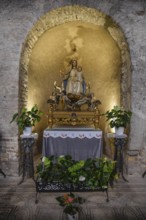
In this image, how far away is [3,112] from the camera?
17.7 feet

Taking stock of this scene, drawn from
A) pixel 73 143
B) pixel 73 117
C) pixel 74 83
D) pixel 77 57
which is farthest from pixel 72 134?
pixel 77 57

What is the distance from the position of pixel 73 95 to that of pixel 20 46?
6.55 feet

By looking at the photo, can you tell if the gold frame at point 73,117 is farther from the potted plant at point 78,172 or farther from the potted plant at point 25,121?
the potted plant at point 78,172

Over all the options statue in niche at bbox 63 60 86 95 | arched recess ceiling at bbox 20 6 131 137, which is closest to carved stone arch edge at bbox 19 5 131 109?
arched recess ceiling at bbox 20 6 131 137

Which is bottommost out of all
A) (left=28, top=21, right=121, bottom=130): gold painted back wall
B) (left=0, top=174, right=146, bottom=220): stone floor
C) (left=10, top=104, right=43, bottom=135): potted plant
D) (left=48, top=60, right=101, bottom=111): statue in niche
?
(left=0, top=174, right=146, bottom=220): stone floor

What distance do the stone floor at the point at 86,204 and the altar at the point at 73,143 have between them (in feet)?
2.97

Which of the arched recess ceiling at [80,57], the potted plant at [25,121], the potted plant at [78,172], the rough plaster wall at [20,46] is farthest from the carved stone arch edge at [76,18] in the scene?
the potted plant at [78,172]

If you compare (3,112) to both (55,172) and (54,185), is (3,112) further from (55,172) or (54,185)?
(55,172)

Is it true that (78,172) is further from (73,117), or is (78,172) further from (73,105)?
(73,105)

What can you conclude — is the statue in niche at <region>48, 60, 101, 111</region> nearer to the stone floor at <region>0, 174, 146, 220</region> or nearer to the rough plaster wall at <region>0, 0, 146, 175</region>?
the rough plaster wall at <region>0, 0, 146, 175</region>

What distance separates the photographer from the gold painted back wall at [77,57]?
7145mm

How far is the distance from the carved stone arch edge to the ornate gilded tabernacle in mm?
806

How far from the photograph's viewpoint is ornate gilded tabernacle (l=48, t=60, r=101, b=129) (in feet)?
18.8

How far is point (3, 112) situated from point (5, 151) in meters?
0.98
